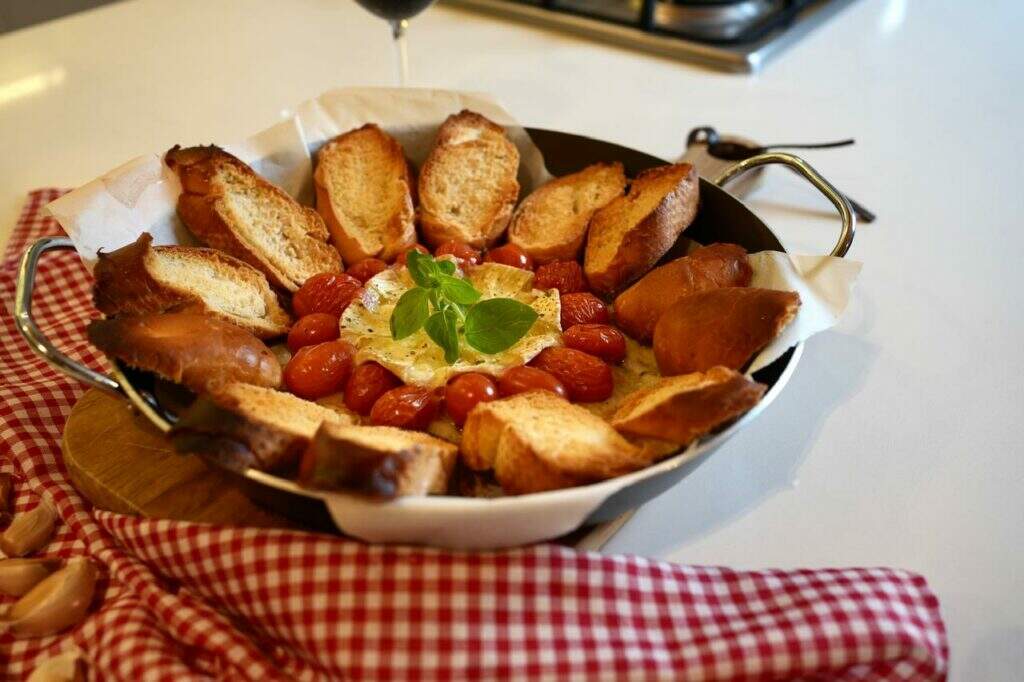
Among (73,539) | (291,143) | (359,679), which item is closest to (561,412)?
(359,679)

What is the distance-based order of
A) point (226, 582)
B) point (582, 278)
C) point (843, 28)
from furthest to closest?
point (843, 28) → point (582, 278) → point (226, 582)

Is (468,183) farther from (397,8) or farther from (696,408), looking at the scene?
(696,408)

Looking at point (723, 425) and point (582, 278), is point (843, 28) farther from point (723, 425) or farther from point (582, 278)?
point (723, 425)

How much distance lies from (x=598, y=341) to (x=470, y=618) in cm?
64

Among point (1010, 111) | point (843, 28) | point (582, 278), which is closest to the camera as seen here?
point (582, 278)

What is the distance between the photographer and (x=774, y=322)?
1324mm

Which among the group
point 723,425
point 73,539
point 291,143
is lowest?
point 73,539

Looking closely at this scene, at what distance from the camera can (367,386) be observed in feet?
4.68

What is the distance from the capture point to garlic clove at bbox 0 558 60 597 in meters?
1.18

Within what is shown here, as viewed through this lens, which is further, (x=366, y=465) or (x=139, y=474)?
(x=139, y=474)

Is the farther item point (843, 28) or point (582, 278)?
point (843, 28)

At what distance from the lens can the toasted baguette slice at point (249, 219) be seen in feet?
5.58

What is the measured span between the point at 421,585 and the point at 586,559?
22 centimetres

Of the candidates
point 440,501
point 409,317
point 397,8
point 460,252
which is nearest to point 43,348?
point 409,317
